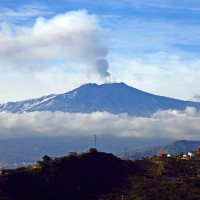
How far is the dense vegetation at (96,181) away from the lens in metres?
83.2

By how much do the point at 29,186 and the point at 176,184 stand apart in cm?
3031

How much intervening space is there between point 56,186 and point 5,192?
38.9 feet

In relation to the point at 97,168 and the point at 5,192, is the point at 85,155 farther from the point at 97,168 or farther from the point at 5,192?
the point at 5,192

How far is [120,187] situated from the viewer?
91.5 metres

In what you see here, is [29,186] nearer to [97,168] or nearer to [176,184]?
[97,168]

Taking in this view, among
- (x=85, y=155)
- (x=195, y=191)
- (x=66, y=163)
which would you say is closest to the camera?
(x=195, y=191)

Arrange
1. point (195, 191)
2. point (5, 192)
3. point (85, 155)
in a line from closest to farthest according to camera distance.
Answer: point (5, 192)
point (195, 191)
point (85, 155)

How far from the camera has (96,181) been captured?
95.7m

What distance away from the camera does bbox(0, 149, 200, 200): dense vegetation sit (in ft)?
273

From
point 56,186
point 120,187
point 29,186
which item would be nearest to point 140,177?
point 120,187

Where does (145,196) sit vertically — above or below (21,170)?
below

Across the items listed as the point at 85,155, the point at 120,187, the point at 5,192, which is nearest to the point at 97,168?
the point at 85,155

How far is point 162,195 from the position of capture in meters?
83.6

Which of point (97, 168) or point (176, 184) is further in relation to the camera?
point (97, 168)
